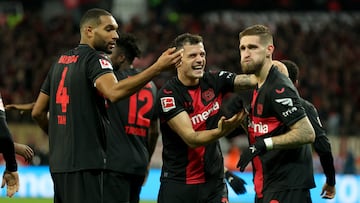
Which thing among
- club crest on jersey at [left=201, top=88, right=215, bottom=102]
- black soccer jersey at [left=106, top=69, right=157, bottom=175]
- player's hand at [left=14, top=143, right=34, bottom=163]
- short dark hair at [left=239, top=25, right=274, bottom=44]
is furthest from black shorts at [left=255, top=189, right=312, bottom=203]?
player's hand at [left=14, top=143, right=34, bottom=163]

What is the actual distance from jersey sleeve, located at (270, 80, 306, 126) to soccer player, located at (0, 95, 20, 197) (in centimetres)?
203

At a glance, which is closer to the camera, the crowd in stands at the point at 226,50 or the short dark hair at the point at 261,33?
the short dark hair at the point at 261,33

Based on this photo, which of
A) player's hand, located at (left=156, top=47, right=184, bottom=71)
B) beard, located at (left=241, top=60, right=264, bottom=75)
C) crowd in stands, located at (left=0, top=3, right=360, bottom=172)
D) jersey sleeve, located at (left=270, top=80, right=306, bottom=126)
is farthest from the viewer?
crowd in stands, located at (left=0, top=3, right=360, bottom=172)

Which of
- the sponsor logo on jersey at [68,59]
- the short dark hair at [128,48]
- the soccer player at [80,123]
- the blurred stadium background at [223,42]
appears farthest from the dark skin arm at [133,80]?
the blurred stadium background at [223,42]

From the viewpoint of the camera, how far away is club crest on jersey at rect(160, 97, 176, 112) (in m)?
6.69

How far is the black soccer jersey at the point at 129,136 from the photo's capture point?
7.39m

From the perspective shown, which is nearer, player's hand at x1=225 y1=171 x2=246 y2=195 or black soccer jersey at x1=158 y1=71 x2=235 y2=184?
black soccer jersey at x1=158 y1=71 x2=235 y2=184

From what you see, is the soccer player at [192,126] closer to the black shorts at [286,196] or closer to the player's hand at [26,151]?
the black shorts at [286,196]

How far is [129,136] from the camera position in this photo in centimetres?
747

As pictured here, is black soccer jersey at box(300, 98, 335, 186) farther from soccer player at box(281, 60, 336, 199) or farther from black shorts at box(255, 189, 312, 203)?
black shorts at box(255, 189, 312, 203)

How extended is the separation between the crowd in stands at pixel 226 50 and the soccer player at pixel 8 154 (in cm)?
1071

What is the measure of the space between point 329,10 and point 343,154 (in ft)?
29.4

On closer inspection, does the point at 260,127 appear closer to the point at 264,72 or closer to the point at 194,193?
the point at 264,72

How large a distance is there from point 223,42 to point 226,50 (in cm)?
57
